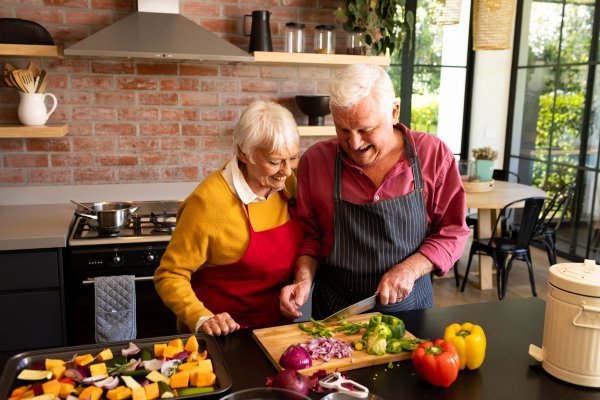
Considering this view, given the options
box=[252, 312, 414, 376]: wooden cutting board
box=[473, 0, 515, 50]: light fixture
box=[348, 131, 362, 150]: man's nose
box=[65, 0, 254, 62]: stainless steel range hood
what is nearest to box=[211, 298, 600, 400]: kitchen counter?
box=[252, 312, 414, 376]: wooden cutting board

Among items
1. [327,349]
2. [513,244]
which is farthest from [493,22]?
[327,349]

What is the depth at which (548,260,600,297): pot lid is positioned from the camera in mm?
1133

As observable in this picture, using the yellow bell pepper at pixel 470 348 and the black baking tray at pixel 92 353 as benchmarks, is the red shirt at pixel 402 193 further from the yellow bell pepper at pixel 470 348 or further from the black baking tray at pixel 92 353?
the black baking tray at pixel 92 353

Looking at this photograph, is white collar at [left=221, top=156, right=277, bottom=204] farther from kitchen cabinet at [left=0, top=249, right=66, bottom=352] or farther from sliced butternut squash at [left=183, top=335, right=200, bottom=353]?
kitchen cabinet at [left=0, top=249, right=66, bottom=352]

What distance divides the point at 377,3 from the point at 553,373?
255 centimetres

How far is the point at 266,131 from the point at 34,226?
5.32 ft

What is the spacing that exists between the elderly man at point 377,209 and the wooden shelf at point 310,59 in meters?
1.46

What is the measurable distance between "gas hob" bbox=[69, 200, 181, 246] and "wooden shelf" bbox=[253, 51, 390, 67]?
3.37 ft

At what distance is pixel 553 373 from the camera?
4.09 feet

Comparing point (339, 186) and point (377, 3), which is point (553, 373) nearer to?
point (339, 186)

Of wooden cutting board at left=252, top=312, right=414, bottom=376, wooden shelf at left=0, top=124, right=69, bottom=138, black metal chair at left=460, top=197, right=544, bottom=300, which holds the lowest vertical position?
black metal chair at left=460, top=197, right=544, bottom=300

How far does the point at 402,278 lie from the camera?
153 centimetres

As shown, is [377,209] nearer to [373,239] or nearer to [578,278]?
[373,239]

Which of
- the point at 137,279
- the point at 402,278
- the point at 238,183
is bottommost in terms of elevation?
the point at 137,279
